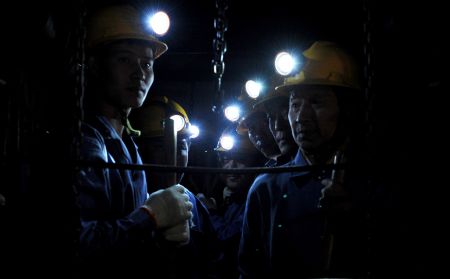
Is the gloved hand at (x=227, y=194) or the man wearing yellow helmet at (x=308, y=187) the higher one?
the man wearing yellow helmet at (x=308, y=187)

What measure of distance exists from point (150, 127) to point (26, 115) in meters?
2.30

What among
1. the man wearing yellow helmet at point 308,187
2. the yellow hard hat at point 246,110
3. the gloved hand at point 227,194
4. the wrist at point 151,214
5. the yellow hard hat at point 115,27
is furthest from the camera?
the gloved hand at point 227,194

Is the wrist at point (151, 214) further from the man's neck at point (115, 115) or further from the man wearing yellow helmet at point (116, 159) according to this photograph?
the man's neck at point (115, 115)

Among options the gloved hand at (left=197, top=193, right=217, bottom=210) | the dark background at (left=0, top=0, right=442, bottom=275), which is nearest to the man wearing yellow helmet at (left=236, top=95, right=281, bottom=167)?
the gloved hand at (left=197, top=193, right=217, bottom=210)

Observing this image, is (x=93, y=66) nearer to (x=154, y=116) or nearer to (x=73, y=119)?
(x=73, y=119)

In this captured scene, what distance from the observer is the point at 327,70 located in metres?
3.51

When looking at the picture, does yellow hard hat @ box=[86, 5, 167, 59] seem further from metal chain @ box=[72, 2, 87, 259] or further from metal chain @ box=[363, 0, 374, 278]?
metal chain @ box=[363, 0, 374, 278]

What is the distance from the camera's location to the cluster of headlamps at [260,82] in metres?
3.80

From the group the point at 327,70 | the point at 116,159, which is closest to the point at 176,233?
the point at 116,159

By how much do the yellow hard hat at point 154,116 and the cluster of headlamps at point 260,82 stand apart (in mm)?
849

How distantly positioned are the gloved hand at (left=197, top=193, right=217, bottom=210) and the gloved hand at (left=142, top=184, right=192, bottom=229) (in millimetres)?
3692

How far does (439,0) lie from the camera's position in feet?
7.80

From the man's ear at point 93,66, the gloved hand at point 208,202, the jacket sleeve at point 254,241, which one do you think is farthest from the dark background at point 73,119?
the gloved hand at point 208,202

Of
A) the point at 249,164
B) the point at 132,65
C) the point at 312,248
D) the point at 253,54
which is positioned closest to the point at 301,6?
the point at 253,54
